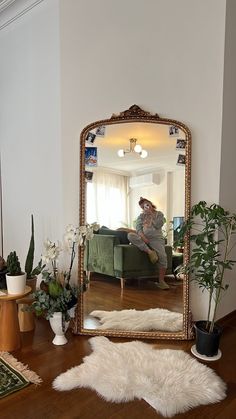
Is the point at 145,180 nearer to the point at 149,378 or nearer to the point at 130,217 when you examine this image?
the point at 130,217

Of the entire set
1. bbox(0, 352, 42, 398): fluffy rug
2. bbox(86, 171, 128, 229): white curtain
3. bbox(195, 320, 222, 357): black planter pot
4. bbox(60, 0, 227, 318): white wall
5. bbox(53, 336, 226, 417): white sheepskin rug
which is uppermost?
bbox(60, 0, 227, 318): white wall

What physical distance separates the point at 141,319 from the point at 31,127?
198cm

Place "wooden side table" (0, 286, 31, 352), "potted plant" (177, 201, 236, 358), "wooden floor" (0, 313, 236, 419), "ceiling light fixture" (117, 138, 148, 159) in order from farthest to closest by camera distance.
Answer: "ceiling light fixture" (117, 138, 148, 159) < "wooden side table" (0, 286, 31, 352) < "potted plant" (177, 201, 236, 358) < "wooden floor" (0, 313, 236, 419)

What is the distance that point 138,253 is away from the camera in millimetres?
2205

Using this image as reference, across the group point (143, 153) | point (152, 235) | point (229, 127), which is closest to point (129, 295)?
point (152, 235)

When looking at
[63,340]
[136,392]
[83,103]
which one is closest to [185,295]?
[136,392]

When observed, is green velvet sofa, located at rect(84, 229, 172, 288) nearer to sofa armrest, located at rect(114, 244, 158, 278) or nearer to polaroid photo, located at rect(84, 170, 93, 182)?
sofa armrest, located at rect(114, 244, 158, 278)

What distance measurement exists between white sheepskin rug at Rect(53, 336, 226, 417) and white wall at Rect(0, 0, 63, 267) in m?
1.12

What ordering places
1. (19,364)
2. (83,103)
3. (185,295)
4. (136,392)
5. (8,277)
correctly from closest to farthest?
(136,392)
(19,364)
(8,277)
(185,295)
(83,103)

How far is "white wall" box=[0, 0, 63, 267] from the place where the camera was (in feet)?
8.23

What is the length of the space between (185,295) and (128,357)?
0.60 meters

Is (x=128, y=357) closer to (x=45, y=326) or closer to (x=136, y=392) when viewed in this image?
(x=136, y=392)

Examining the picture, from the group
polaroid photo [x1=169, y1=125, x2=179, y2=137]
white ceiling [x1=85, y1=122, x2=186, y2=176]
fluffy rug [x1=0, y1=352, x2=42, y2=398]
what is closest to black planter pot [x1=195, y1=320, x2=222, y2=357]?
fluffy rug [x1=0, y1=352, x2=42, y2=398]

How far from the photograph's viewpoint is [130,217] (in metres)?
2.18
